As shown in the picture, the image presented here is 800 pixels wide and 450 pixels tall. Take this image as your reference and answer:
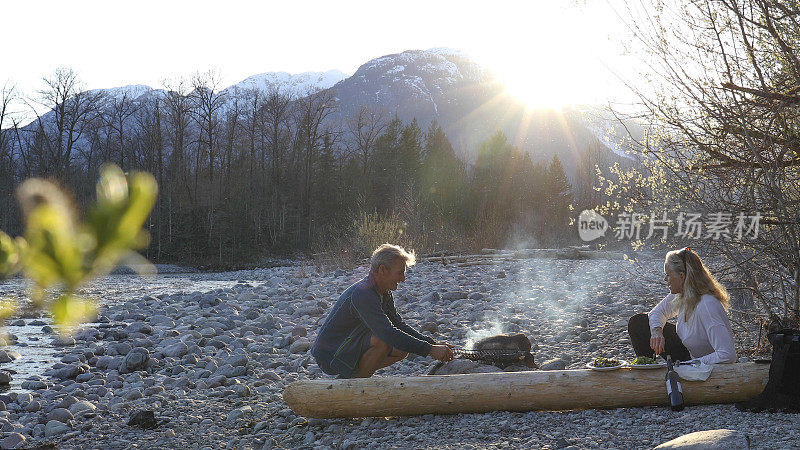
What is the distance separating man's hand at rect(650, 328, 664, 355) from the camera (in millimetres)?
4988

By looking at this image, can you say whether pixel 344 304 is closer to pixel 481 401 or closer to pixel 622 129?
pixel 481 401

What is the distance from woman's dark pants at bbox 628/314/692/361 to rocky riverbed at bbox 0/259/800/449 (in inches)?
27.3

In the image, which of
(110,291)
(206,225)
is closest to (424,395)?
(110,291)

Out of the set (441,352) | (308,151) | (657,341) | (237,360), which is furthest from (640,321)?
(308,151)

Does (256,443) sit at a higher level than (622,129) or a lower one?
lower

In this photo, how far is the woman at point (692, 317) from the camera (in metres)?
4.75

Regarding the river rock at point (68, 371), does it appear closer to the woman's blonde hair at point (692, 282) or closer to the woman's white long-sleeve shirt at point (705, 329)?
the woman's white long-sleeve shirt at point (705, 329)

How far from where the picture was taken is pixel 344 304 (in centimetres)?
497

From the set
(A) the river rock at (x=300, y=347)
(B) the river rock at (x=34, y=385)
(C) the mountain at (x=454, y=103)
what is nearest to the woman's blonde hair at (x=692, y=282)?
(A) the river rock at (x=300, y=347)

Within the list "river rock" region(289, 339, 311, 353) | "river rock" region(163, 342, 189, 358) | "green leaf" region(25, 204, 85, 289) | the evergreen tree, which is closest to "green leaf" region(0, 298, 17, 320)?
"green leaf" region(25, 204, 85, 289)

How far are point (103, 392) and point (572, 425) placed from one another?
4761mm

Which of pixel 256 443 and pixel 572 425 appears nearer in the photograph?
pixel 572 425

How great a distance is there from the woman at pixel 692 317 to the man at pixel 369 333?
1.92m

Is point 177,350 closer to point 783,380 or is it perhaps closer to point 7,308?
point 783,380
